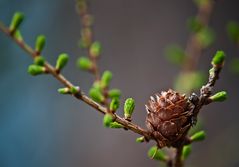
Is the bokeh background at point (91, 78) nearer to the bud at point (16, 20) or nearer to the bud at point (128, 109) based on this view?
the bud at point (16, 20)

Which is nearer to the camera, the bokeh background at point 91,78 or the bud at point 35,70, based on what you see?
the bud at point 35,70

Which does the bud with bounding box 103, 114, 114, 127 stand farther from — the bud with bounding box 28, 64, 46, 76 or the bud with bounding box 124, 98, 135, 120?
the bud with bounding box 28, 64, 46, 76

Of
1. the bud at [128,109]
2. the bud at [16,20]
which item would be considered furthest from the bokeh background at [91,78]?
the bud at [128,109]

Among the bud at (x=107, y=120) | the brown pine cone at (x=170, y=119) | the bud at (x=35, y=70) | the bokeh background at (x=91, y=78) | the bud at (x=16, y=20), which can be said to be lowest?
the bud at (x=107, y=120)

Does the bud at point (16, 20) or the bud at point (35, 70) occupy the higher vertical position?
the bud at point (16, 20)

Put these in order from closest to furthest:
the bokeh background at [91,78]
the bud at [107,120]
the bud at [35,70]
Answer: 1. the bud at [107,120]
2. the bud at [35,70]
3. the bokeh background at [91,78]
